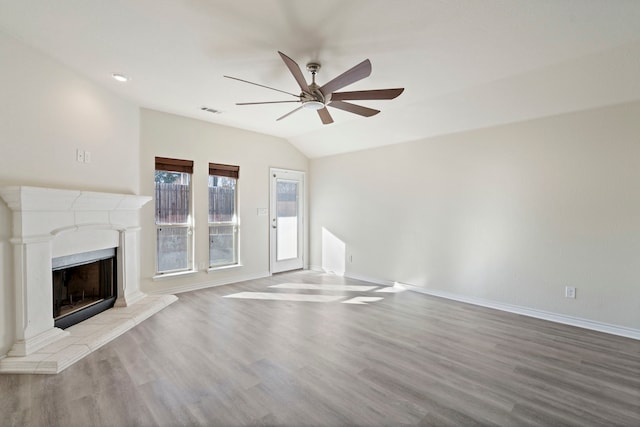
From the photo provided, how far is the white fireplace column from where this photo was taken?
2629mm

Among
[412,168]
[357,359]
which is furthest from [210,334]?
[412,168]

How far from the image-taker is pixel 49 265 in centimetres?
289

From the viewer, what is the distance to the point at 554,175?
3.61 meters

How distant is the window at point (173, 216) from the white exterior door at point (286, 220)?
159cm

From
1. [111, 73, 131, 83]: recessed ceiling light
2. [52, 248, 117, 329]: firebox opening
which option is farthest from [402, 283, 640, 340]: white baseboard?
[111, 73, 131, 83]: recessed ceiling light

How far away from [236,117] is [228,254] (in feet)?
7.65

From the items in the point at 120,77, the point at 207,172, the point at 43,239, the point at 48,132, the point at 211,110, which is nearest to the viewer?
the point at 43,239

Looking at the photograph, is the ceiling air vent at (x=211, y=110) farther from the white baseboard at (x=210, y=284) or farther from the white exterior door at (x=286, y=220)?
the white baseboard at (x=210, y=284)

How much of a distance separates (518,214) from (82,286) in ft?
17.5

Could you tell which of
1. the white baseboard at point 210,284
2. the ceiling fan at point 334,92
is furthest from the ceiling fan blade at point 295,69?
the white baseboard at point 210,284

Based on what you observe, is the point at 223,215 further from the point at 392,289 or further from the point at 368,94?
the point at 368,94

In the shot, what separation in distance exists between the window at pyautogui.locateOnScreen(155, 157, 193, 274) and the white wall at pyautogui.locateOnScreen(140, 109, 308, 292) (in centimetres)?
11

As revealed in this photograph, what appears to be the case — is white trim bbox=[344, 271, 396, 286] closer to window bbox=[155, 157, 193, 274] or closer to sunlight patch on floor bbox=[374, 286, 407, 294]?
sunlight patch on floor bbox=[374, 286, 407, 294]

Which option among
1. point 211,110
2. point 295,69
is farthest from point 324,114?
point 211,110
